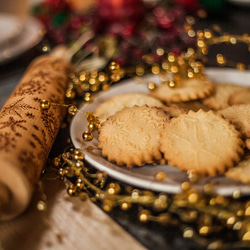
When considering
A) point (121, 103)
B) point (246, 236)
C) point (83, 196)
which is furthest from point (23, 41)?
point (246, 236)

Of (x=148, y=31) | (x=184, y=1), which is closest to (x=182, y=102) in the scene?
(x=148, y=31)

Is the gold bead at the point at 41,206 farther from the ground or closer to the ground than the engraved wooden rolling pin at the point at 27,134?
closer to the ground

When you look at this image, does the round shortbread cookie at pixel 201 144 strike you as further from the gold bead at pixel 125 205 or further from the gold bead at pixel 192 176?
the gold bead at pixel 125 205

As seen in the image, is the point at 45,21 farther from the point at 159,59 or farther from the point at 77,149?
the point at 77,149

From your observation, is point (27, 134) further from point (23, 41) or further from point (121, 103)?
point (23, 41)

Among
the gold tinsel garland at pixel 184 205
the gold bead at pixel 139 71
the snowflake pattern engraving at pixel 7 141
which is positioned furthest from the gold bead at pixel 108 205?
the gold bead at pixel 139 71
